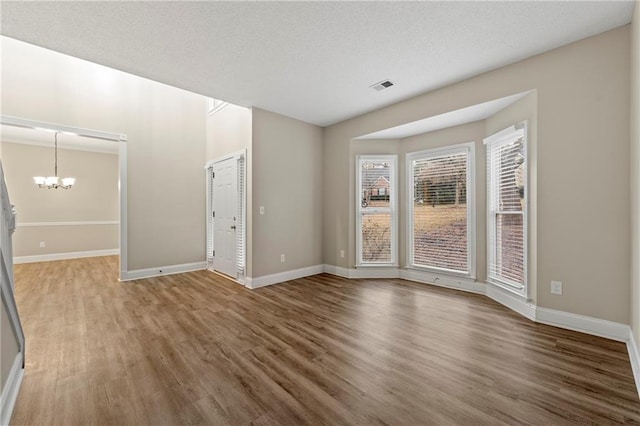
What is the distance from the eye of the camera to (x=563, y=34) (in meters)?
2.49

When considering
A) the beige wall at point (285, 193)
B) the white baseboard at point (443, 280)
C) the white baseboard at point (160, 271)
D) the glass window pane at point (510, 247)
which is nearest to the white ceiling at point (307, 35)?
the beige wall at point (285, 193)

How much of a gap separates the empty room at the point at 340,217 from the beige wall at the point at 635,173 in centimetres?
5

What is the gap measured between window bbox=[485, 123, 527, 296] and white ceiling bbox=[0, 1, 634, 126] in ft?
3.16

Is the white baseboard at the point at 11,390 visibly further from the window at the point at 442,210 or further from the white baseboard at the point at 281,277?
the window at the point at 442,210

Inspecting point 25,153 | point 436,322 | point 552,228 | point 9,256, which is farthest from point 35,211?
point 552,228

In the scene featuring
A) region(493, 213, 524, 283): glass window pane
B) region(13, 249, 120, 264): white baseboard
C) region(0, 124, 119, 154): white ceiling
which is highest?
region(0, 124, 119, 154): white ceiling

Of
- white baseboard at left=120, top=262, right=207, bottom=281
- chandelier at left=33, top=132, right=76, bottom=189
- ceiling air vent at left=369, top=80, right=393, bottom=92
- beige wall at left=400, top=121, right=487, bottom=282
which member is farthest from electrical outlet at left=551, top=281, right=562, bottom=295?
chandelier at left=33, top=132, right=76, bottom=189

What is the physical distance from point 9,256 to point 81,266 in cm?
490

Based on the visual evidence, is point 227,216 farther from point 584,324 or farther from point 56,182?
point 584,324

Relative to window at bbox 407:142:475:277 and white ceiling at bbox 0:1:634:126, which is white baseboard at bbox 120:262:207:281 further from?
window at bbox 407:142:475:277

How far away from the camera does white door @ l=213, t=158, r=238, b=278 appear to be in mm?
4676

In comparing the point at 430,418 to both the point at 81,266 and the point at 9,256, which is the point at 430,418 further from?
the point at 81,266

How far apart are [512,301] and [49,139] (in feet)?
31.4

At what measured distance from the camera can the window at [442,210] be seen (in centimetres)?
393
